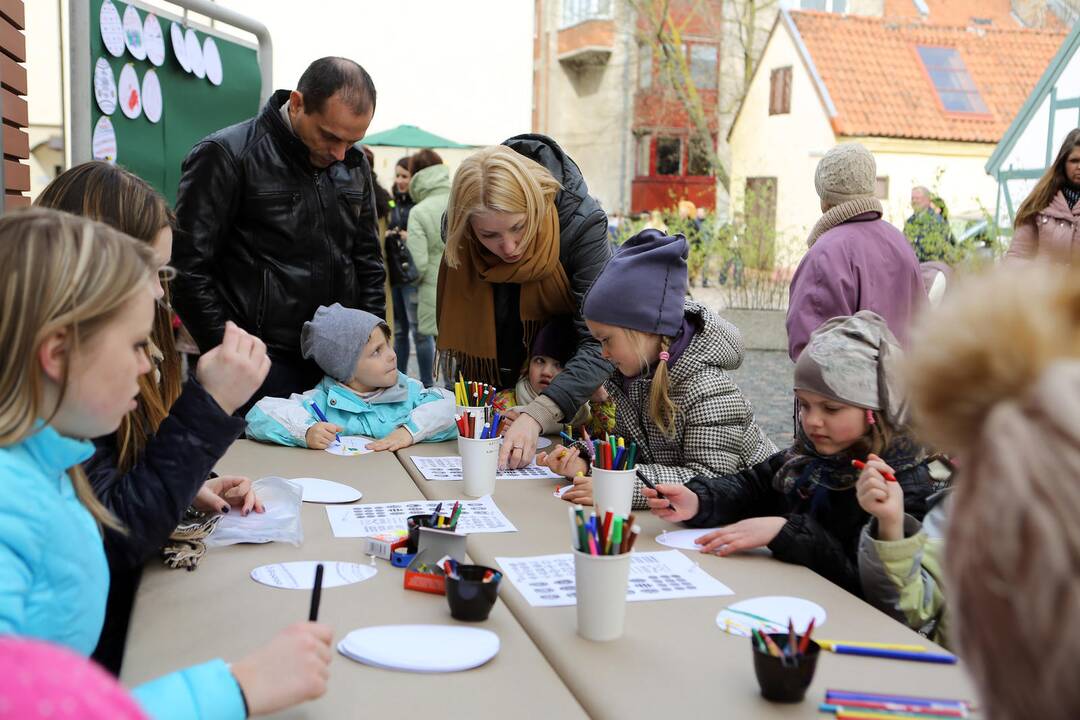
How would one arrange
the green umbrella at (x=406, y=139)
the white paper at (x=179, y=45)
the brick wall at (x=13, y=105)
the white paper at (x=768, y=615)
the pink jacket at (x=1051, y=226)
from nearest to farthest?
the white paper at (x=768, y=615) → the brick wall at (x=13, y=105) → the white paper at (x=179, y=45) → the pink jacket at (x=1051, y=226) → the green umbrella at (x=406, y=139)

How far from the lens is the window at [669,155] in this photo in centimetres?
2312

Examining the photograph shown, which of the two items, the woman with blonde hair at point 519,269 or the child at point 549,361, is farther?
the child at point 549,361

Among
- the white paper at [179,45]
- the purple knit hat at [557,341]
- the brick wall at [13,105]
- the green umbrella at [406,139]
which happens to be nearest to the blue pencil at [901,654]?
the purple knit hat at [557,341]

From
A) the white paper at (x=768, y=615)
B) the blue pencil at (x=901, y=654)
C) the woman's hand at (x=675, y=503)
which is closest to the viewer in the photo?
the blue pencil at (x=901, y=654)

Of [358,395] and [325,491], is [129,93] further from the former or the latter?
[325,491]

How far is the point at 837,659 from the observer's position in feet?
4.54

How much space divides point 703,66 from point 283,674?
894 inches

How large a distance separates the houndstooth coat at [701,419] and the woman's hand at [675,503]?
214 mm

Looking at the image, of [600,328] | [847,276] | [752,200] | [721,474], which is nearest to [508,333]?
[600,328]

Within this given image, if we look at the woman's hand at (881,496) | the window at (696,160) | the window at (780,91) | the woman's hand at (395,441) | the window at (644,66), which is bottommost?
the woman's hand at (395,441)

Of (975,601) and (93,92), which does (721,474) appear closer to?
(975,601)

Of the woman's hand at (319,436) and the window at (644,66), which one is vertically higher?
the window at (644,66)

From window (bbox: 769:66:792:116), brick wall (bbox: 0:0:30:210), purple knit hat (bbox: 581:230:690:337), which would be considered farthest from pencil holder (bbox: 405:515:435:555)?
window (bbox: 769:66:792:116)

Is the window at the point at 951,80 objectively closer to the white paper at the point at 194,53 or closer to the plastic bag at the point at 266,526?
the white paper at the point at 194,53
